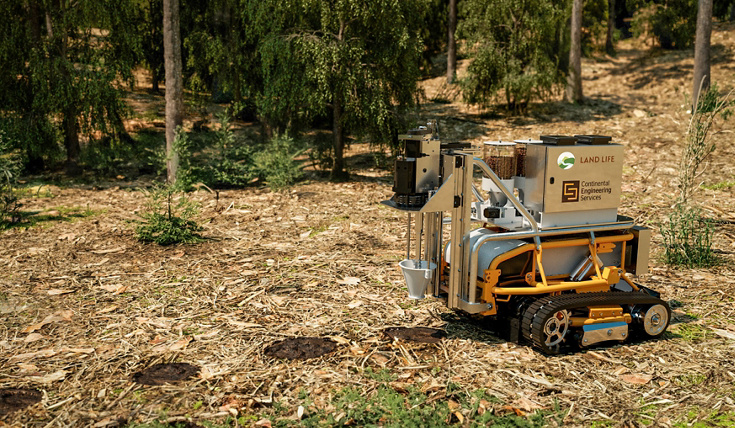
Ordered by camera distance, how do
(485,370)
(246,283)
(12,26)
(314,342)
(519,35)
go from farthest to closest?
(519,35) → (12,26) → (246,283) → (314,342) → (485,370)

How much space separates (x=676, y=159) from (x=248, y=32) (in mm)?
12325

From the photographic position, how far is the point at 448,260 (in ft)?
24.9

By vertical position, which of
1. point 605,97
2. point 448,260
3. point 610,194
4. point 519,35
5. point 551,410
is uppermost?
point 519,35

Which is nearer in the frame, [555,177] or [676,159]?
[555,177]

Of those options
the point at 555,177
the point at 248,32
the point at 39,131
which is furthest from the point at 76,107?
the point at 555,177

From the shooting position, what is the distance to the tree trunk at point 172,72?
54.5 feet

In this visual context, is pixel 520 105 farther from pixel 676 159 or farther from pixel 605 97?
pixel 676 159

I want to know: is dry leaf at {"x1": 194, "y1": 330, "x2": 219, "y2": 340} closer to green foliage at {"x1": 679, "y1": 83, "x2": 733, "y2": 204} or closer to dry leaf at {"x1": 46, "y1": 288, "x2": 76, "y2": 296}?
dry leaf at {"x1": 46, "y1": 288, "x2": 76, "y2": 296}

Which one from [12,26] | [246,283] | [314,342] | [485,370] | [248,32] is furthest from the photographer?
[248,32]

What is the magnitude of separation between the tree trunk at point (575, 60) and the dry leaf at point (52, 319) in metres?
21.0

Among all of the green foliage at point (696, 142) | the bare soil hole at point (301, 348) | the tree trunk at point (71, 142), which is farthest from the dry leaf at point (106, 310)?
the tree trunk at point (71, 142)

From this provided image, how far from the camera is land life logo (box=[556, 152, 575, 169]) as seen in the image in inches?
272

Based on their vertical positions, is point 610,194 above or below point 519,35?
below

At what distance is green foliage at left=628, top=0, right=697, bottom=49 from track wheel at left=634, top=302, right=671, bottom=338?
79.7 ft
